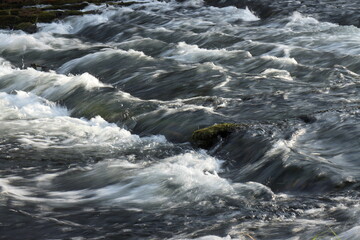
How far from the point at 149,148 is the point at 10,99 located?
24.6 ft

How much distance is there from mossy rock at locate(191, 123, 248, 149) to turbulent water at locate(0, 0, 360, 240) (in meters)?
0.23

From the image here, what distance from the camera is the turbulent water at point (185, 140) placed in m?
9.16

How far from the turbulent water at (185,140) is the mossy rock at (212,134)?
0.23 meters

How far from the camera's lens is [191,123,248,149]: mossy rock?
13.1m

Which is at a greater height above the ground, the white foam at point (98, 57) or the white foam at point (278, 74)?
the white foam at point (278, 74)

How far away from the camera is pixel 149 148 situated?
13.3 meters

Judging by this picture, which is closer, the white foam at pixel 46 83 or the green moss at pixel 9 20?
the white foam at pixel 46 83

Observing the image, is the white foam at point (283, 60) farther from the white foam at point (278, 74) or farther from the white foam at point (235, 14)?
the white foam at point (235, 14)

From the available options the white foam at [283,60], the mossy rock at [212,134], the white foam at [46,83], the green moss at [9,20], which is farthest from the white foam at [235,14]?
the mossy rock at [212,134]

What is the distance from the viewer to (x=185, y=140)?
1370cm

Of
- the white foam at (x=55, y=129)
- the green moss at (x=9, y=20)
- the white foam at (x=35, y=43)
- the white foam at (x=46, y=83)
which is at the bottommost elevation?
the green moss at (x=9, y=20)

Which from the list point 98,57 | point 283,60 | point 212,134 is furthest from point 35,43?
point 212,134

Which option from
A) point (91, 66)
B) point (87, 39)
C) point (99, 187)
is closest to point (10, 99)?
point (91, 66)

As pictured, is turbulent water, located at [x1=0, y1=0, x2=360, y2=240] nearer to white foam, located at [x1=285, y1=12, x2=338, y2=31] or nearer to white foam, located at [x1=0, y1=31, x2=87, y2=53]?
white foam, located at [x1=285, y1=12, x2=338, y2=31]
